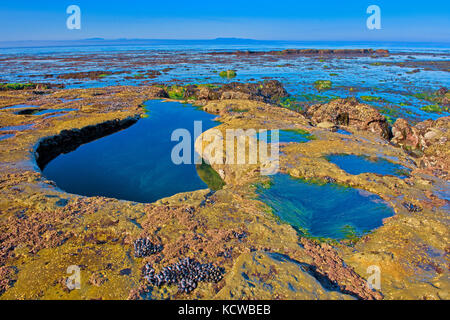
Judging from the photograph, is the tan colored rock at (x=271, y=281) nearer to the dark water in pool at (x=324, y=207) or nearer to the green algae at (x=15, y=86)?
the dark water in pool at (x=324, y=207)

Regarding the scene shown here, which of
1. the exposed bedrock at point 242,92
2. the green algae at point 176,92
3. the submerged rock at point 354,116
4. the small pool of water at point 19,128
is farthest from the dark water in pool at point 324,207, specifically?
the green algae at point 176,92

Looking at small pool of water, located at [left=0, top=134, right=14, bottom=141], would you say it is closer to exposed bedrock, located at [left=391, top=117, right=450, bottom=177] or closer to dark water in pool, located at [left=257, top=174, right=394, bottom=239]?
dark water in pool, located at [left=257, top=174, right=394, bottom=239]

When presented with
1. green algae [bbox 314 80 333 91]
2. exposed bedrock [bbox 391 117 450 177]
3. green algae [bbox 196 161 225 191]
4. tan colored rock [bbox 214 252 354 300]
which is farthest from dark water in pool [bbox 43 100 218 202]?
green algae [bbox 314 80 333 91]

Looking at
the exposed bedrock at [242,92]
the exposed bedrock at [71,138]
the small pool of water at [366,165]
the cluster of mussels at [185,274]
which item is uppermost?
the exposed bedrock at [242,92]

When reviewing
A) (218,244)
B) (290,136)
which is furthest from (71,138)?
(218,244)

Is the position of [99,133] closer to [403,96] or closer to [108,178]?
[108,178]

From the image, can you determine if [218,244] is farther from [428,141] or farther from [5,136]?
[428,141]
